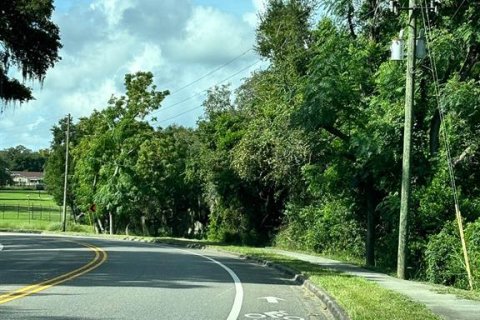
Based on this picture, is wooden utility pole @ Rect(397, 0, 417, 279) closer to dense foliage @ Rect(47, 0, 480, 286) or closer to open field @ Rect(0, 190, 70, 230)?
dense foliage @ Rect(47, 0, 480, 286)

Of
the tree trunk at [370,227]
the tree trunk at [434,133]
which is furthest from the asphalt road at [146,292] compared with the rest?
the tree trunk at [434,133]

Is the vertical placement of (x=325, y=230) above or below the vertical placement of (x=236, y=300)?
above

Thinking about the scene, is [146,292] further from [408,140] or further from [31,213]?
[31,213]

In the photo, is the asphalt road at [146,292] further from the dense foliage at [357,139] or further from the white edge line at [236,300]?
the dense foliage at [357,139]

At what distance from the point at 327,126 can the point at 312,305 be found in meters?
10.7

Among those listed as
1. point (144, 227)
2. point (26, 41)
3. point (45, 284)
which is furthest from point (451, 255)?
point (144, 227)

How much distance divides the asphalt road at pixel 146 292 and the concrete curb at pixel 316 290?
0.20 metres

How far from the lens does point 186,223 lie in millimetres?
59812

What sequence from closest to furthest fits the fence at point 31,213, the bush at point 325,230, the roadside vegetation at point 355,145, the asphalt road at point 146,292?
the asphalt road at point 146,292 < the roadside vegetation at point 355,145 < the bush at point 325,230 < the fence at point 31,213

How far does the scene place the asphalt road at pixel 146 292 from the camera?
427 inches

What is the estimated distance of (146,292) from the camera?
13.5 meters

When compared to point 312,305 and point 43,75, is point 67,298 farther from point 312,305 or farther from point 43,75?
point 43,75

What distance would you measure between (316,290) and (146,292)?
3.85 meters

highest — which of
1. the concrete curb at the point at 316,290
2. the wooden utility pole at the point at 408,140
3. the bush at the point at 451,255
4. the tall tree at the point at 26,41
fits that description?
the tall tree at the point at 26,41
